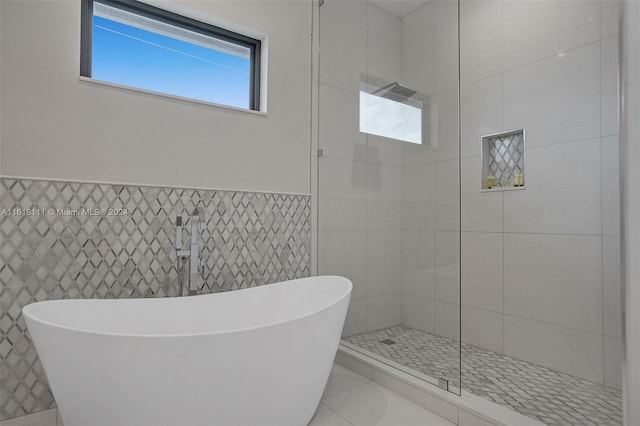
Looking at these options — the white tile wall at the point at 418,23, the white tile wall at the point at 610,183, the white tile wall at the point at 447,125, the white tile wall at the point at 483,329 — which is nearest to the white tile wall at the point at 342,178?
the white tile wall at the point at 447,125

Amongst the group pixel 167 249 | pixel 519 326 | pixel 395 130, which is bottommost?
pixel 519 326

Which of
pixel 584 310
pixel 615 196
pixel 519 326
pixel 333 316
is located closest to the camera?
pixel 333 316

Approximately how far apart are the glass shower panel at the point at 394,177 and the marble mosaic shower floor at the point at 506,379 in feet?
0.04

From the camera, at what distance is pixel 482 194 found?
279 centimetres

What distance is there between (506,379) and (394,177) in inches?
57.5

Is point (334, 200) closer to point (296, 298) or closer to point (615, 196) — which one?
point (296, 298)

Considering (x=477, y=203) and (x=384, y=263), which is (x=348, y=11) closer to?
(x=477, y=203)

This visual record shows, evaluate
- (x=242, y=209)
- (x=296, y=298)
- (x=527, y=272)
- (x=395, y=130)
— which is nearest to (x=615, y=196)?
(x=527, y=272)

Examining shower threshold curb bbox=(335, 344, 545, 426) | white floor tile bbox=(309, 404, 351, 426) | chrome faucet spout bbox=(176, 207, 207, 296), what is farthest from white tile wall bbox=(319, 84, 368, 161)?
white floor tile bbox=(309, 404, 351, 426)

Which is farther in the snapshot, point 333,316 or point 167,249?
point 167,249

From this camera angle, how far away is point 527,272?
8.21ft

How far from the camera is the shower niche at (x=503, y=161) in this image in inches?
103

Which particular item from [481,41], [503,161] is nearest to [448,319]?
[503,161]

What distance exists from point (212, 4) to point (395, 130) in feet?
4.92
